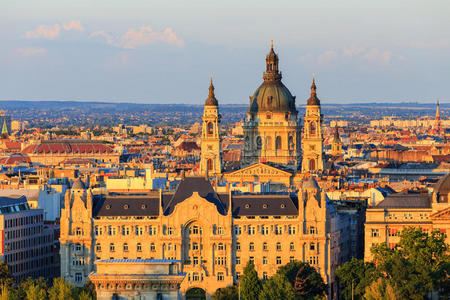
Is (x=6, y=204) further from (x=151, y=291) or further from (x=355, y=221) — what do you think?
(x=151, y=291)

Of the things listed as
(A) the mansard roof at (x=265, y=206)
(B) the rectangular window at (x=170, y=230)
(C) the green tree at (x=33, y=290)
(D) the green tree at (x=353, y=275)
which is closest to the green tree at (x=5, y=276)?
(C) the green tree at (x=33, y=290)

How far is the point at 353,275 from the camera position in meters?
144

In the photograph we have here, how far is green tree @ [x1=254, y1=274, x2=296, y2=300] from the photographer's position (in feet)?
415

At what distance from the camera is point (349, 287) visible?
141 m

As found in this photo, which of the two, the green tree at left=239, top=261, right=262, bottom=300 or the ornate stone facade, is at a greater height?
the ornate stone facade

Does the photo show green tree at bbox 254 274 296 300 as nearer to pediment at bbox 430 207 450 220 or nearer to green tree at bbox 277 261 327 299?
green tree at bbox 277 261 327 299

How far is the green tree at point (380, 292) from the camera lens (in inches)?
4835

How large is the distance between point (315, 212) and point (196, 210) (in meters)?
10.5

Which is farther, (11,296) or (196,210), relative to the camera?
(196,210)

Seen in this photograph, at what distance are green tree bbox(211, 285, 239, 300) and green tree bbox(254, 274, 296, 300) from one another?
7.54m

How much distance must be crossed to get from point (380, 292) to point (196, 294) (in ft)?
84.8

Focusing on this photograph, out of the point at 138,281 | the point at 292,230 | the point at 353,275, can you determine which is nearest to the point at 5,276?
the point at 292,230

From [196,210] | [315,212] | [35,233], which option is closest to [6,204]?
[35,233]

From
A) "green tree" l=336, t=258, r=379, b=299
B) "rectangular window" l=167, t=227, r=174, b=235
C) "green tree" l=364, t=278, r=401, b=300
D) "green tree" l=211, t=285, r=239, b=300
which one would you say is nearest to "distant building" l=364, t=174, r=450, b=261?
"green tree" l=336, t=258, r=379, b=299
